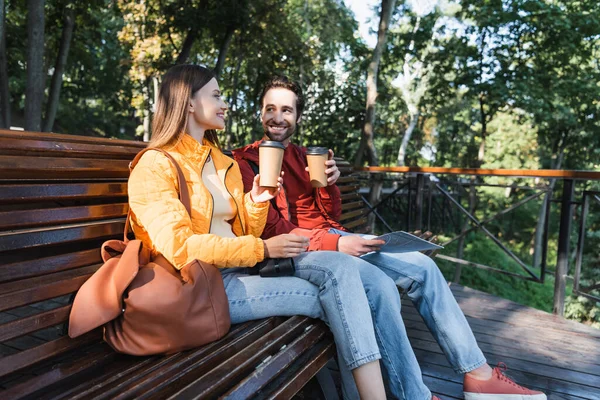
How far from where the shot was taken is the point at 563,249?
3.70 m

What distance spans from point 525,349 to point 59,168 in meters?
2.80

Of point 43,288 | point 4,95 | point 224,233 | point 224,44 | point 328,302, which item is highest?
point 224,44

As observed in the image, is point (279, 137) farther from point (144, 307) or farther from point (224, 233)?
point (144, 307)

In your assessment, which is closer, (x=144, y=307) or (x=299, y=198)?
(x=144, y=307)

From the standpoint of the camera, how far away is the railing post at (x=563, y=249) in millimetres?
3578

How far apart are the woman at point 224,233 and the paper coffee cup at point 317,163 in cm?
34

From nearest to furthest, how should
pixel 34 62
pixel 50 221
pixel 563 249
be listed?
pixel 50 221 < pixel 563 249 < pixel 34 62

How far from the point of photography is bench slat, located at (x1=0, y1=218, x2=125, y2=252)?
4.55 ft

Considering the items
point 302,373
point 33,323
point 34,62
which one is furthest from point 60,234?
point 34,62

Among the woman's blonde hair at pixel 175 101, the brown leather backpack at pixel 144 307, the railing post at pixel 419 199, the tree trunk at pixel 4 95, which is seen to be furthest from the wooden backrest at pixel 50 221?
the tree trunk at pixel 4 95

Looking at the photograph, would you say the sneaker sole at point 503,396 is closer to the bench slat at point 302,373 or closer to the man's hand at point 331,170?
the bench slat at point 302,373

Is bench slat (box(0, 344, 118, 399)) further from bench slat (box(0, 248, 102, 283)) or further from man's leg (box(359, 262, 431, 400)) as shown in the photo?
man's leg (box(359, 262, 431, 400))

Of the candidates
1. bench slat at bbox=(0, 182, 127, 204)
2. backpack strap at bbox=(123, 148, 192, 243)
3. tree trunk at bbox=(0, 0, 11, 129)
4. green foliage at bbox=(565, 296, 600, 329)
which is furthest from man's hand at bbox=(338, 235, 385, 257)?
green foliage at bbox=(565, 296, 600, 329)

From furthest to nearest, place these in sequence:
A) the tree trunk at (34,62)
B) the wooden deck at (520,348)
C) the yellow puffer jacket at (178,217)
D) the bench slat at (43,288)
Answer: the tree trunk at (34,62) < the wooden deck at (520,348) < the yellow puffer jacket at (178,217) < the bench slat at (43,288)
